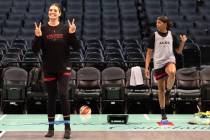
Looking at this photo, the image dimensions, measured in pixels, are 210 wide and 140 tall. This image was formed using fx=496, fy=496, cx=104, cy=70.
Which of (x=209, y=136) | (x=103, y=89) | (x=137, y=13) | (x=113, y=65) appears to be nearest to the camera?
(x=209, y=136)

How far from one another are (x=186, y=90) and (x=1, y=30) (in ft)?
24.6

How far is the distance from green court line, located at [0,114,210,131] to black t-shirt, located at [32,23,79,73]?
1277 mm

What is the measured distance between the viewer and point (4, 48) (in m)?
14.0

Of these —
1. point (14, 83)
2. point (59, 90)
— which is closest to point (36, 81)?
point (14, 83)

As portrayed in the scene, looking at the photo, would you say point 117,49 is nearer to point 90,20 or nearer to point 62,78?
point 90,20

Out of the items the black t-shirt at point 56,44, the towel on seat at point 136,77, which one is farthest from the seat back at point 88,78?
the black t-shirt at point 56,44

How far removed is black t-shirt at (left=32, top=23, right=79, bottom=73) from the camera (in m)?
6.66

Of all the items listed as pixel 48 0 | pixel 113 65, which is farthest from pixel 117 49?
pixel 48 0

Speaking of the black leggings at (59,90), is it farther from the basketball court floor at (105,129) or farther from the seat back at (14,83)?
the seat back at (14,83)

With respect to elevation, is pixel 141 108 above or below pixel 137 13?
below

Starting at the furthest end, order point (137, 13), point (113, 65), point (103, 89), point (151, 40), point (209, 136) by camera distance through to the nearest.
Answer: point (137, 13) → point (113, 65) → point (103, 89) → point (151, 40) → point (209, 136)

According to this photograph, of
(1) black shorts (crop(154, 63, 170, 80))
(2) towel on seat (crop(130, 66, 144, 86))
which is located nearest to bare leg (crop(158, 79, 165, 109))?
(1) black shorts (crop(154, 63, 170, 80))

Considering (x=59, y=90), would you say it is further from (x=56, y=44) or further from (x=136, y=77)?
(x=136, y=77)

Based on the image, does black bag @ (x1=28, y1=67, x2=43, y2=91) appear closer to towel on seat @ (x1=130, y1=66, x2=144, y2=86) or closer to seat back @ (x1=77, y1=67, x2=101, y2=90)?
seat back @ (x1=77, y1=67, x2=101, y2=90)
